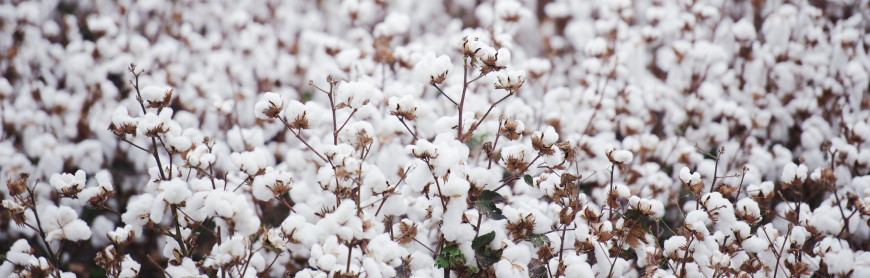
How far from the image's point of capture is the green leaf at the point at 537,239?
1.51 meters

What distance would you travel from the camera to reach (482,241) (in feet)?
4.96

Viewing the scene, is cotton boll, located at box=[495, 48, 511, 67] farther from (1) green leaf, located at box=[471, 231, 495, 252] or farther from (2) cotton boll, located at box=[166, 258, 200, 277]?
(2) cotton boll, located at box=[166, 258, 200, 277]

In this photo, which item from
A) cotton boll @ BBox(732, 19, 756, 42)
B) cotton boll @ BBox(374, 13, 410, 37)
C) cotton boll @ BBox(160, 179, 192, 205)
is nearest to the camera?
cotton boll @ BBox(160, 179, 192, 205)

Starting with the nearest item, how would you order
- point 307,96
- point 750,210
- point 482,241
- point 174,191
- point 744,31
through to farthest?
point 174,191 < point 482,241 < point 750,210 < point 744,31 < point 307,96

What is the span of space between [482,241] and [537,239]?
5.8 inches

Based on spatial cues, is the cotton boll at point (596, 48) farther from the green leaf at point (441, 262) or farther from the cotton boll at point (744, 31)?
the green leaf at point (441, 262)

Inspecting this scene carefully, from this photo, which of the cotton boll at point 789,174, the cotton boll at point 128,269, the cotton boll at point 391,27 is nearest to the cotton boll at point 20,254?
the cotton boll at point 128,269

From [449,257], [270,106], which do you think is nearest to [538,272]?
[449,257]

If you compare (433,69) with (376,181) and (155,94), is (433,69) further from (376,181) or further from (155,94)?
(155,94)

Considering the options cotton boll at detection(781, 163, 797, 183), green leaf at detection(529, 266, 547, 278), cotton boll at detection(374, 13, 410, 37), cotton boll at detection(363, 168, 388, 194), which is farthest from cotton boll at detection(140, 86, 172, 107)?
cotton boll at detection(781, 163, 797, 183)

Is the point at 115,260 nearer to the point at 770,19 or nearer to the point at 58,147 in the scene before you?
the point at 58,147

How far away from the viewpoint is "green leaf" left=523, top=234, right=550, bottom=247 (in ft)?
4.96

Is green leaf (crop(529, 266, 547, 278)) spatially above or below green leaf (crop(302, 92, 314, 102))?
below

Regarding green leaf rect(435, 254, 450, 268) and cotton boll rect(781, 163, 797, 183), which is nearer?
green leaf rect(435, 254, 450, 268)
